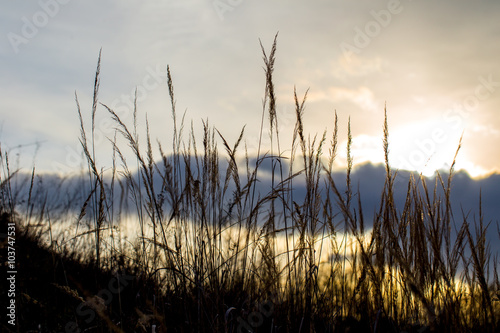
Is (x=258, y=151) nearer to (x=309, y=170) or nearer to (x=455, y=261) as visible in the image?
(x=309, y=170)

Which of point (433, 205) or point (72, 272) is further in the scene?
point (72, 272)

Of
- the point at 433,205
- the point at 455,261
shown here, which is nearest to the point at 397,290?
the point at 455,261

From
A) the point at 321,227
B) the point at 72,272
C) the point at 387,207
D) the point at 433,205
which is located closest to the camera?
the point at 387,207

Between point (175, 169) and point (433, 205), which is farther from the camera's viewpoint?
point (175, 169)

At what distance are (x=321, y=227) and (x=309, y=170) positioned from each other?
1.19ft

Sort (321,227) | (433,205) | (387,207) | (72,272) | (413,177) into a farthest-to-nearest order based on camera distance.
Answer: (72,272), (321,227), (413,177), (433,205), (387,207)

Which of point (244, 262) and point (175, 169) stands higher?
point (175, 169)

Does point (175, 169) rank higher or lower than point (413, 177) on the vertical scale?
higher

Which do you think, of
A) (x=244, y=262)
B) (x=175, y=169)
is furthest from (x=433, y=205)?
(x=175, y=169)

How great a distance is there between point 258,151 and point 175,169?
0.51m

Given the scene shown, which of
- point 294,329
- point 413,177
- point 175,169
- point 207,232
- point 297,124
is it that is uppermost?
point 297,124

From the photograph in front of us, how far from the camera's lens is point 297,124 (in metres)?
2.25

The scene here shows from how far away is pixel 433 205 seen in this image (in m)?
2.01

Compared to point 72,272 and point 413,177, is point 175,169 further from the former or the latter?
point 72,272
